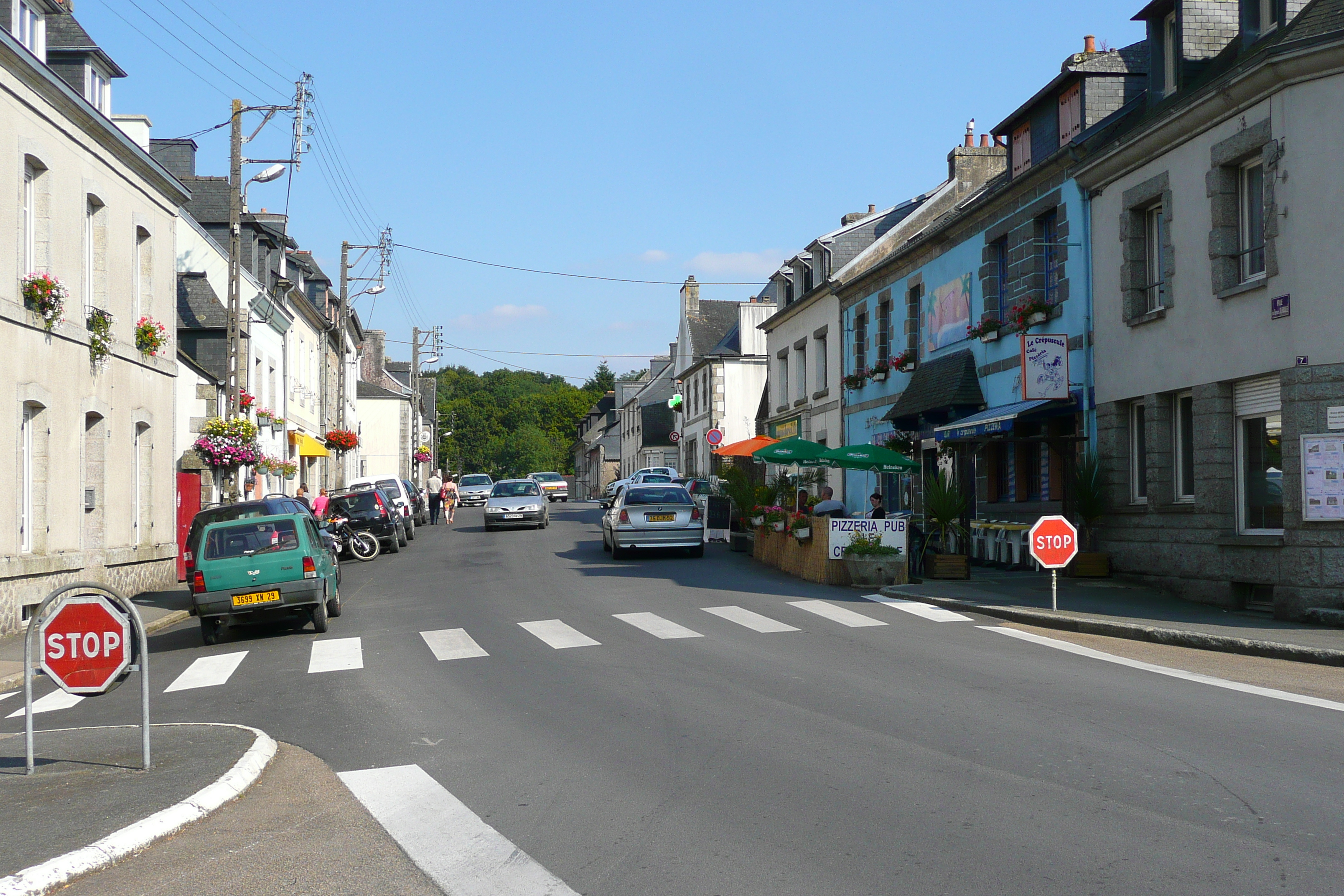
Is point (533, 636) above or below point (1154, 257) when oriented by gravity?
below

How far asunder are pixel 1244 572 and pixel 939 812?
1057 centimetres

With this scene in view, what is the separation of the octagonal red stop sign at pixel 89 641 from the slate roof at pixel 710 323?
5496 cm

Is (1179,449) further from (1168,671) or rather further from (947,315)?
(947,315)

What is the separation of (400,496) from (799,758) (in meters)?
29.8

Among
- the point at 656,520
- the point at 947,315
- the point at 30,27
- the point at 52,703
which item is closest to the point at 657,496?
the point at 656,520

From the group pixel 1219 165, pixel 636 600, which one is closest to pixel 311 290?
pixel 636 600

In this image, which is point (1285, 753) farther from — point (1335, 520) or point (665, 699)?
point (1335, 520)

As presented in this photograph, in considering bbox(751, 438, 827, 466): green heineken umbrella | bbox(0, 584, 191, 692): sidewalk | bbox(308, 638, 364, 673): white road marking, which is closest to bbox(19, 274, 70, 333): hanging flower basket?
bbox(0, 584, 191, 692): sidewalk

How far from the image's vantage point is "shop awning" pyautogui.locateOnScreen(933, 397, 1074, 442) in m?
19.3

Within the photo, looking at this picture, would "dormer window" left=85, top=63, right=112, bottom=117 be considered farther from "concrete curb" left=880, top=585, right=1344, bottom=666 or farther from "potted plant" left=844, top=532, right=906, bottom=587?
"concrete curb" left=880, top=585, right=1344, bottom=666

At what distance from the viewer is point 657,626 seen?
48.1 feet

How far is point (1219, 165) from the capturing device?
15.4 meters

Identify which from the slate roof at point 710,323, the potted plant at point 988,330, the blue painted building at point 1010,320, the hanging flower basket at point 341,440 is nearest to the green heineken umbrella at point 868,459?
the blue painted building at point 1010,320

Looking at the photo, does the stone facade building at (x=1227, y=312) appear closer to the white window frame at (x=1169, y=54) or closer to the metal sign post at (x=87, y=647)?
the white window frame at (x=1169, y=54)
